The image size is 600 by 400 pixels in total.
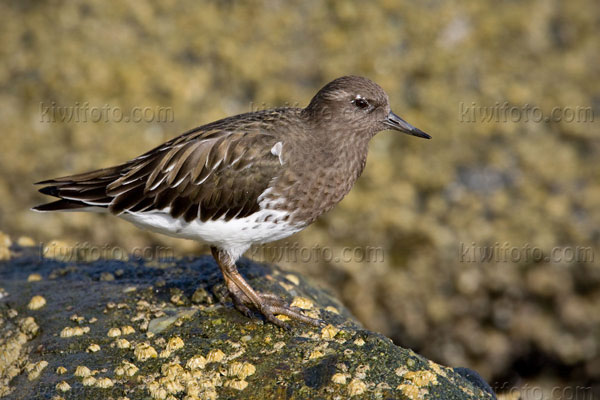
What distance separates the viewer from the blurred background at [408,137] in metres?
8.61

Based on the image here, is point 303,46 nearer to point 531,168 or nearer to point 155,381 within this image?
point 531,168

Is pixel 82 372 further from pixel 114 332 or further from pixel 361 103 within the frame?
pixel 361 103

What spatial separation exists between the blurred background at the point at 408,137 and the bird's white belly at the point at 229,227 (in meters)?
2.91

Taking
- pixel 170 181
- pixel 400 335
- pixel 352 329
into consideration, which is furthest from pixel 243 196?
pixel 400 335

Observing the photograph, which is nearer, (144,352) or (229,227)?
(144,352)

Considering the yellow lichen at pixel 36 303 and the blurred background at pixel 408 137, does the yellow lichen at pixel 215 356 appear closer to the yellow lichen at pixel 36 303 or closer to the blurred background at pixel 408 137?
the yellow lichen at pixel 36 303

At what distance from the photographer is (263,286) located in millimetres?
6199

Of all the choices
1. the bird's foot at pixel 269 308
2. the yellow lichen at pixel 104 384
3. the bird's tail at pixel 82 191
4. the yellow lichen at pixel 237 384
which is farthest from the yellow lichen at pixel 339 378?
the bird's tail at pixel 82 191

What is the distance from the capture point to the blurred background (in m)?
8.61

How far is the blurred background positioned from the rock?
292cm

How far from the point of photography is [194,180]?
5.80m

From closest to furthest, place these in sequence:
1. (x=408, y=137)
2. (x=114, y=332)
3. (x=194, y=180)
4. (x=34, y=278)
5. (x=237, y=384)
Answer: (x=237, y=384) < (x=114, y=332) < (x=194, y=180) < (x=34, y=278) < (x=408, y=137)

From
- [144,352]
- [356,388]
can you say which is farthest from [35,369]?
[356,388]

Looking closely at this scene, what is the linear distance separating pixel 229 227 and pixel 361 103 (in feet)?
5.34
